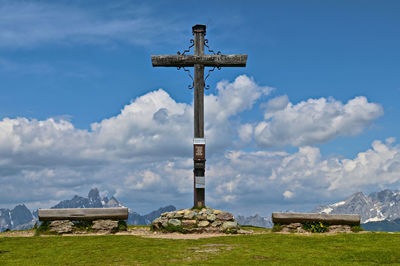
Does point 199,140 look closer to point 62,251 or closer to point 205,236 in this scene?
point 205,236

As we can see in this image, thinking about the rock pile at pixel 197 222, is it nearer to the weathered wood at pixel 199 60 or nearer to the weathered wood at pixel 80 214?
the weathered wood at pixel 80 214

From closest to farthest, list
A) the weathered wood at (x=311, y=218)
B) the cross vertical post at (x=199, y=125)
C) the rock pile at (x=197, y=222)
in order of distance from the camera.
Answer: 1. the rock pile at (x=197, y=222)
2. the weathered wood at (x=311, y=218)
3. the cross vertical post at (x=199, y=125)

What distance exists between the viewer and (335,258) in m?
15.1

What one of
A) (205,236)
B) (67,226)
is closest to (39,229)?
(67,226)

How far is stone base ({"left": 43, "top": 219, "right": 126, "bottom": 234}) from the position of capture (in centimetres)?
2159

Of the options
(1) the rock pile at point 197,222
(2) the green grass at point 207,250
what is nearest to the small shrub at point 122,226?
(1) the rock pile at point 197,222

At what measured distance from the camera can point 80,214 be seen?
71.6 feet

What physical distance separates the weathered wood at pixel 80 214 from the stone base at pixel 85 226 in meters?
0.21

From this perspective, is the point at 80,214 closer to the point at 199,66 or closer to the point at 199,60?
the point at 199,66

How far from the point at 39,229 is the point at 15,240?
6.09ft

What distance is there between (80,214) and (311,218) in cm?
1074

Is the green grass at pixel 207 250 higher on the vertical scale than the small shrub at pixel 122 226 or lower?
lower

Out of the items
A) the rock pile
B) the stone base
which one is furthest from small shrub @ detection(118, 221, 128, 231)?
the rock pile

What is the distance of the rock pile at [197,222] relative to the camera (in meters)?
21.3
